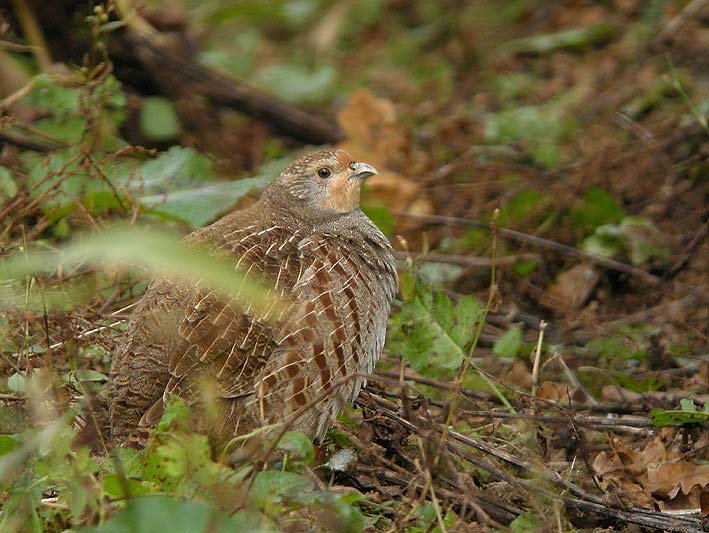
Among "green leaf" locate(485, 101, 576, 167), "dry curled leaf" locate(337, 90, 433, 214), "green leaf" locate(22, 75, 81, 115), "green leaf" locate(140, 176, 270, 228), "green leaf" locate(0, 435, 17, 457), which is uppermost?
"green leaf" locate(22, 75, 81, 115)

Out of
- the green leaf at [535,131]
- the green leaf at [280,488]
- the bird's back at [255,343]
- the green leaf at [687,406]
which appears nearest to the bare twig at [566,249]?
the green leaf at [535,131]

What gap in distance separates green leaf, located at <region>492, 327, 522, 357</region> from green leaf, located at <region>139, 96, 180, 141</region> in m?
2.92

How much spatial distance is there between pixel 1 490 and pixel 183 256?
2.03m

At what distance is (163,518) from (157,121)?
14.7 ft

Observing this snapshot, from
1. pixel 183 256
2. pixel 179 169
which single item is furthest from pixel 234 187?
pixel 183 256

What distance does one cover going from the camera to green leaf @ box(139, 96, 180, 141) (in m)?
6.95

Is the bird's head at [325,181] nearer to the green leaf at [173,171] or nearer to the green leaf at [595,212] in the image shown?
the green leaf at [173,171]

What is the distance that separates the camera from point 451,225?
21.6ft

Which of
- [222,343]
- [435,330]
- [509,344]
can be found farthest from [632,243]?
[222,343]

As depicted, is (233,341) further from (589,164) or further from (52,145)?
(589,164)

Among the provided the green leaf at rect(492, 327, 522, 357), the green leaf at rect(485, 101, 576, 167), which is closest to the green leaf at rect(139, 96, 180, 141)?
the green leaf at rect(485, 101, 576, 167)

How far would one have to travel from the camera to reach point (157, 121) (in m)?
6.96

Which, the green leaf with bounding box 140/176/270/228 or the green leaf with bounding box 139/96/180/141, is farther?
the green leaf with bounding box 139/96/180/141

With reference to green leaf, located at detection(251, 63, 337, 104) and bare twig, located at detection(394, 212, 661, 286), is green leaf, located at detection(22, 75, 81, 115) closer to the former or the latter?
bare twig, located at detection(394, 212, 661, 286)
